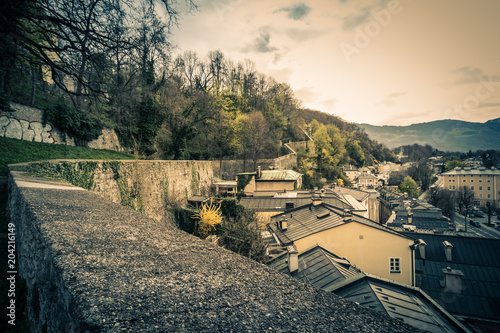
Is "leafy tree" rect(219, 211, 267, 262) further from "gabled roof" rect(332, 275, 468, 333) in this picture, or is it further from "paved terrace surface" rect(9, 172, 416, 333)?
"paved terrace surface" rect(9, 172, 416, 333)

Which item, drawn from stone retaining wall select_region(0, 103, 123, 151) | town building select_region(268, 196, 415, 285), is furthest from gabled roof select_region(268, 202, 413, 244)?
stone retaining wall select_region(0, 103, 123, 151)

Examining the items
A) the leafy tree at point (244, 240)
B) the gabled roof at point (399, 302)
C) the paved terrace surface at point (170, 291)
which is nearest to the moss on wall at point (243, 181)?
the leafy tree at point (244, 240)

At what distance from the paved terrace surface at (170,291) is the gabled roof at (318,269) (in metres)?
7.94

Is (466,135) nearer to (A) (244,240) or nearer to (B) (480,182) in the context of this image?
(B) (480,182)

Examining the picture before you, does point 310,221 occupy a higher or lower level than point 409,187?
higher

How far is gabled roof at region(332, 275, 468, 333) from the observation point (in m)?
6.59

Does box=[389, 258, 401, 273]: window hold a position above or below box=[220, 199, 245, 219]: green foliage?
below

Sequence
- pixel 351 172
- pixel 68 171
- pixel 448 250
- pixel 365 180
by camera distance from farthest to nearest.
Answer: pixel 351 172, pixel 365 180, pixel 448 250, pixel 68 171

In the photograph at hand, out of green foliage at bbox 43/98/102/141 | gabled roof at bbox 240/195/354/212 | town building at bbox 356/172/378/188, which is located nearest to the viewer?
green foliage at bbox 43/98/102/141

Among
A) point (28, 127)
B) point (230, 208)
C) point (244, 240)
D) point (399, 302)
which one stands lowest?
point (244, 240)

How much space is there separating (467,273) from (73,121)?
28443mm

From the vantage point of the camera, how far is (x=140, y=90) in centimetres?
1449

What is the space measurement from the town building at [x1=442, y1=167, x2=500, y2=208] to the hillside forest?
25603 mm

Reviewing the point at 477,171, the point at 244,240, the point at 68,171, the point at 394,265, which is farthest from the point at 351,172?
the point at 68,171
